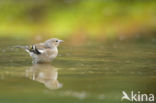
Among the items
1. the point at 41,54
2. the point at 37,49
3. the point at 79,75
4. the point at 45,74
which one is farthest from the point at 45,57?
the point at 79,75

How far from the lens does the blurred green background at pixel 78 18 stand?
63.1ft

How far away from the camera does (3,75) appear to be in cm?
1026

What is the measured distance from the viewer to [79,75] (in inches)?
405

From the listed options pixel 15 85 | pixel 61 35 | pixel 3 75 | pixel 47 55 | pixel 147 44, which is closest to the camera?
pixel 15 85

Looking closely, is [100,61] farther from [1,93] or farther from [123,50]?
[1,93]

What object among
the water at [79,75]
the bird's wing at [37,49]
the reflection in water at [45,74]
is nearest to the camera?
the water at [79,75]

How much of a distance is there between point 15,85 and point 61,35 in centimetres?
947

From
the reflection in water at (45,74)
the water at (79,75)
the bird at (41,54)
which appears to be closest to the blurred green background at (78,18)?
the water at (79,75)

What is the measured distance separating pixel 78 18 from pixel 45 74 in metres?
11.0

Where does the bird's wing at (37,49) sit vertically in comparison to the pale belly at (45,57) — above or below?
above

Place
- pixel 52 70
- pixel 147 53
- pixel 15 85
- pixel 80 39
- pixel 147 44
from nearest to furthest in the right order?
pixel 15 85, pixel 52 70, pixel 147 53, pixel 147 44, pixel 80 39

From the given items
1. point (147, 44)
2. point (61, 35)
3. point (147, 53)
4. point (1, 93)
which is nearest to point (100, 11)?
point (61, 35)

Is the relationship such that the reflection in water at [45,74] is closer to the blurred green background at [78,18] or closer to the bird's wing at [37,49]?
the bird's wing at [37,49]

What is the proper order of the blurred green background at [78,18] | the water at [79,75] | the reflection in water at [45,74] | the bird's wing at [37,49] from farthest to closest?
the blurred green background at [78,18] → the bird's wing at [37,49] → the reflection in water at [45,74] → the water at [79,75]
